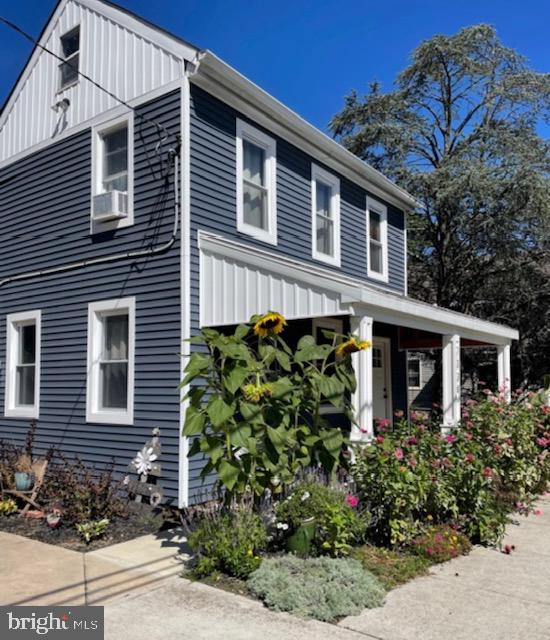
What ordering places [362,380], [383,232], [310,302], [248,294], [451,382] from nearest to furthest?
[310,302] < [362,380] < [248,294] < [451,382] < [383,232]

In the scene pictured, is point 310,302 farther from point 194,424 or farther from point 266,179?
point 266,179

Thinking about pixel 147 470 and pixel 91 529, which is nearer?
pixel 91 529

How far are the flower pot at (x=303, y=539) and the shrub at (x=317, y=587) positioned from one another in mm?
145

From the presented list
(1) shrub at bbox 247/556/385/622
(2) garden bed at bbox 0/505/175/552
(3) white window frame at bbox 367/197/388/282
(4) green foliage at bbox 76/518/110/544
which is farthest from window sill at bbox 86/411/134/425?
(3) white window frame at bbox 367/197/388/282

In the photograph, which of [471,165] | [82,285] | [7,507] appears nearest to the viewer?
[7,507]

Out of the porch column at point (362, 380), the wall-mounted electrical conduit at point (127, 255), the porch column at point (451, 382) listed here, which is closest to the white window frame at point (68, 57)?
the wall-mounted electrical conduit at point (127, 255)

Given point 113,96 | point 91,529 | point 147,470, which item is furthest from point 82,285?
point 91,529

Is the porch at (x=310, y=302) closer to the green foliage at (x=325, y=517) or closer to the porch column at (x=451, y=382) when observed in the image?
the porch column at (x=451, y=382)

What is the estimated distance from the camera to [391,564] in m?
5.15

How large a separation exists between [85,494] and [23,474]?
5.14ft

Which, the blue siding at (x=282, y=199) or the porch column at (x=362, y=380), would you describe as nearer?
the porch column at (x=362, y=380)

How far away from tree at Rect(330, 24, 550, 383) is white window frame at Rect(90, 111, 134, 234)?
1045cm

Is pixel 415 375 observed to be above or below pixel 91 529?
above

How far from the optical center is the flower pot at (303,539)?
5145 millimetres
